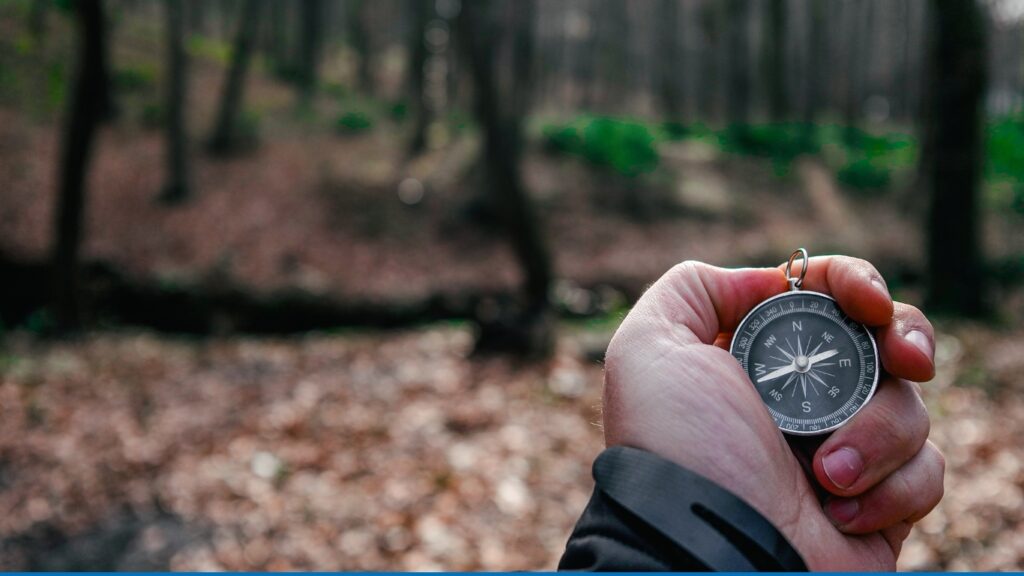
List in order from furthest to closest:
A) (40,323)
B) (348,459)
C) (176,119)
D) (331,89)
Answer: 1. (331,89)
2. (176,119)
3. (40,323)
4. (348,459)

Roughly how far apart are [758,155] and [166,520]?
2029 centimetres

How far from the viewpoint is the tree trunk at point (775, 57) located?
21.9 m

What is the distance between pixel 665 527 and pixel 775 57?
23.6m

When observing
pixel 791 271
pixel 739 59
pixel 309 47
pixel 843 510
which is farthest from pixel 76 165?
pixel 739 59

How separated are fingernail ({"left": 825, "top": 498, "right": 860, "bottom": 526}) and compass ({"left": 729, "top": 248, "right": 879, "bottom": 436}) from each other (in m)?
0.16

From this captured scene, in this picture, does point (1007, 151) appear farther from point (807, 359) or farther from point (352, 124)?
point (807, 359)

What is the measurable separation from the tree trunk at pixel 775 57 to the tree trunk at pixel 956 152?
14015 millimetres

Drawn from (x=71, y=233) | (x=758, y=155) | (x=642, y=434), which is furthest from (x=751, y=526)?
(x=758, y=155)

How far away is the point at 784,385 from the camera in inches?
69.6

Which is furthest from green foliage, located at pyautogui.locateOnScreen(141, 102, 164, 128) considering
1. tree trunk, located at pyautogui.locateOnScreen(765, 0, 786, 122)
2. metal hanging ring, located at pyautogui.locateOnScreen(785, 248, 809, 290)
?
metal hanging ring, located at pyautogui.locateOnScreen(785, 248, 809, 290)

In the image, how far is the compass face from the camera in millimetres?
1709

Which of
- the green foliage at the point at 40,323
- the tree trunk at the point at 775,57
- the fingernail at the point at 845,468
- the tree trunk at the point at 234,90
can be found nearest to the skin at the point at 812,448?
the fingernail at the point at 845,468

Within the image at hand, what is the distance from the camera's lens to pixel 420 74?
2128cm

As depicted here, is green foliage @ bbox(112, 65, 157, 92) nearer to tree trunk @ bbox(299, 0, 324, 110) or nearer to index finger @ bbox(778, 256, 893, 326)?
tree trunk @ bbox(299, 0, 324, 110)
